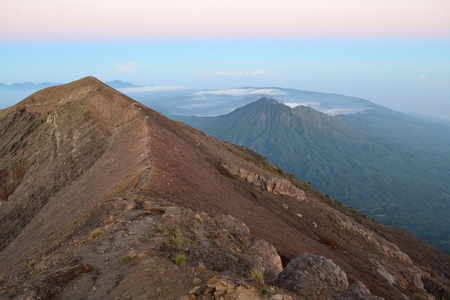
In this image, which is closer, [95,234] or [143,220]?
[95,234]

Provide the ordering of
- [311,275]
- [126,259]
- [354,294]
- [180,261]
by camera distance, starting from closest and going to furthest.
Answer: [180,261]
[354,294]
[126,259]
[311,275]

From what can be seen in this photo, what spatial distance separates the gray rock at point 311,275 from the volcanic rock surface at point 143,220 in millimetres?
660

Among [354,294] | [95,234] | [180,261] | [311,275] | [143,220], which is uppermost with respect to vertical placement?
[180,261]

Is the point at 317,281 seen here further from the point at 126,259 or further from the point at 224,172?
the point at 224,172

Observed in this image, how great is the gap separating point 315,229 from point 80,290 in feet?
97.0

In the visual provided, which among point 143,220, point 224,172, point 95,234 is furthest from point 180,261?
point 224,172

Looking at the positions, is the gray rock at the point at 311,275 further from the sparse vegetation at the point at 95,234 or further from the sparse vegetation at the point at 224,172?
the sparse vegetation at the point at 224,172

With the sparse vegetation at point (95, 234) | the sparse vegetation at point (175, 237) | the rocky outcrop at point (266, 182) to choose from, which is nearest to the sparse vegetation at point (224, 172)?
the rocky outcrop at point (266, 182)

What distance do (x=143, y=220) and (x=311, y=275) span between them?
7106 mm

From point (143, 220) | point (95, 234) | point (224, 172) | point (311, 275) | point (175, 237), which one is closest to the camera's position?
point (175, 237)

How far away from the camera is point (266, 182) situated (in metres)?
39.7

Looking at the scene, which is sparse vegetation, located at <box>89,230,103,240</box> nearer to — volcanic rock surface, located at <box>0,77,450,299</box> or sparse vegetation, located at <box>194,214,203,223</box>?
volcanic rock surface, located at <box>0,77,450,299</box>

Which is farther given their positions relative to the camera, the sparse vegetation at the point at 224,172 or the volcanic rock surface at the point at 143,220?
the sparse vegetation at the point at 224,172

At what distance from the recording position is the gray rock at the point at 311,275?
10898 millimetres
